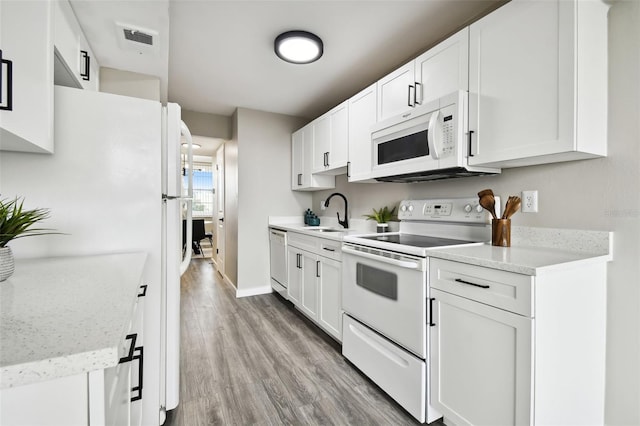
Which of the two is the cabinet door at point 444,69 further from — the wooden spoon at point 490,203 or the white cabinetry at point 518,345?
the white cabinetry at point 518,345

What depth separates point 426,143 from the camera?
190 cm

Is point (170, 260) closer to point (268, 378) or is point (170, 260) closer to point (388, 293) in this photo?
point (268, 378)

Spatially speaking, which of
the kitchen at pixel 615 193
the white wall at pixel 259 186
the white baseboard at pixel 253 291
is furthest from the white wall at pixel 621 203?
the white baseboard at pixel 253 291

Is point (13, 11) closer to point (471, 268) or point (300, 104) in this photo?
point (471, 268)

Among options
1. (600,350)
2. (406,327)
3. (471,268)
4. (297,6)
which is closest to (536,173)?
(471,268)

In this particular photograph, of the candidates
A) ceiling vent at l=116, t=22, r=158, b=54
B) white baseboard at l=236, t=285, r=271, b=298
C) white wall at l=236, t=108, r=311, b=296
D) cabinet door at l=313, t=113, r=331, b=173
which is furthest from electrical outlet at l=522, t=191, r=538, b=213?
white baseboard at l=236, t=285, r=271, b=298

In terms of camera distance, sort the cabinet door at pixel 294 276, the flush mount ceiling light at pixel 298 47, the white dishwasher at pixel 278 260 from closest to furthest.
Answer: the flush mount ceiling light at pixel 298 47 < the cabinet door at pixel 294 276 < the white dishwasher at pixel 278 260

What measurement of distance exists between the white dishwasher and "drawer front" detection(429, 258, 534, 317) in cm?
222

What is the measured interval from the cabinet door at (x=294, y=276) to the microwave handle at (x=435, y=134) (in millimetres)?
1827

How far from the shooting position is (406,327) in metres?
1.66

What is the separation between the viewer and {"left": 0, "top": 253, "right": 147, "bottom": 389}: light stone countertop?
1.47ft

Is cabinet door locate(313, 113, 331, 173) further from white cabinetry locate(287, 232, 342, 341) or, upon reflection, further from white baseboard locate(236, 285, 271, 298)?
white baseboard locate(236, 285, 271, 298)

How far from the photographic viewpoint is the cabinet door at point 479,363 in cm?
117

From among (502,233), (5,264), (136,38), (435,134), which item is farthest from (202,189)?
(502,233)
